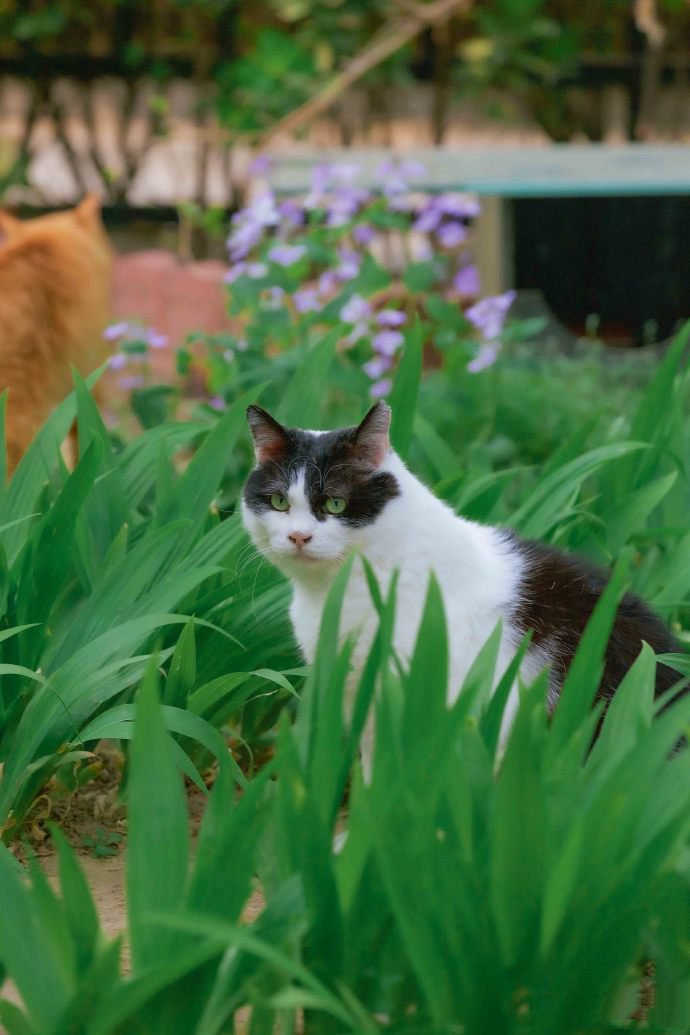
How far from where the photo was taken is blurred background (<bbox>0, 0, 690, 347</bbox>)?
8086 mm

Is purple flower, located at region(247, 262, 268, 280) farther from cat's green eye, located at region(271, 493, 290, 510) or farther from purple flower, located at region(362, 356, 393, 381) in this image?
cat's green eye, located at region(271, 493, 290, 510)

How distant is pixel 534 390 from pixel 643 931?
3.02 meters

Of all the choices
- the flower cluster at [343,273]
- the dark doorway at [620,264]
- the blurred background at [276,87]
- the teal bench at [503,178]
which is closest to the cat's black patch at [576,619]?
the flower cluster at [343,273]

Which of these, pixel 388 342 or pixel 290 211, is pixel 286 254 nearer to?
pixel 290 211

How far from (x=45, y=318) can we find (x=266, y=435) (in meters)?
1.86

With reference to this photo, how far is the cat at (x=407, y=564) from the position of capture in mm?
2213

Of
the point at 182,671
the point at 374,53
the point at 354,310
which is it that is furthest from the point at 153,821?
the point at 374,53

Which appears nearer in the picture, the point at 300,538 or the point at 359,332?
the point at 300,538

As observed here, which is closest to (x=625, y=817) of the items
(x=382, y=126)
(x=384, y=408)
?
(x=384, y=408)

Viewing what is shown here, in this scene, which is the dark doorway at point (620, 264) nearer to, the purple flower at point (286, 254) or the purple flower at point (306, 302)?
the purple flower at point (306, 302)

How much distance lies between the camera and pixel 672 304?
5.71 m

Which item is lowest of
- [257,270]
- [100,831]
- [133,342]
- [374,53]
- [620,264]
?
[100,831]

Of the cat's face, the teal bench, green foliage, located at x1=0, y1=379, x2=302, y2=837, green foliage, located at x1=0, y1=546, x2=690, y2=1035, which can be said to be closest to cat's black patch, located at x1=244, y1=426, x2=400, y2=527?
the cat's face

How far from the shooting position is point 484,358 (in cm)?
404
